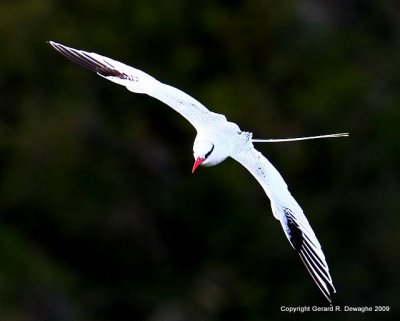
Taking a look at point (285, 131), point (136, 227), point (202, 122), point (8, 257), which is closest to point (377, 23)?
point (285, 131)

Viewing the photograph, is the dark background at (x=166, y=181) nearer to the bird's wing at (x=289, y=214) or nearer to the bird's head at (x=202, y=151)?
the bird's wing at (x=289, y=214)

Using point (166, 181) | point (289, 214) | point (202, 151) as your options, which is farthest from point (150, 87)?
point (166, 181)

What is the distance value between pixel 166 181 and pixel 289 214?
26.6 feet

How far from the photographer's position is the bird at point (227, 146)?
916 centimetres

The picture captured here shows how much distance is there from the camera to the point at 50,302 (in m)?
15.9

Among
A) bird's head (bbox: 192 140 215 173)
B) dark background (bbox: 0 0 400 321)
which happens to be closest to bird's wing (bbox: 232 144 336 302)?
bird's head (bbox: 192 140 215 173)

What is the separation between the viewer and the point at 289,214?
31.6ft

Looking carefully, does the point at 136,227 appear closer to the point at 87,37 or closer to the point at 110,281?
the point at 110,281

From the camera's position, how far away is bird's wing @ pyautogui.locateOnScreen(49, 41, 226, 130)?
30.2 feet

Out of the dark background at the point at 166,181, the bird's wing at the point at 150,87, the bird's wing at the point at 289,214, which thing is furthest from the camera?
the dark background at the point at 166,181

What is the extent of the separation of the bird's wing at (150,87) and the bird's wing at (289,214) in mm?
357

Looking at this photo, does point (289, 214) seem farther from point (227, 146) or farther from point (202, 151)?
point (202, 151)

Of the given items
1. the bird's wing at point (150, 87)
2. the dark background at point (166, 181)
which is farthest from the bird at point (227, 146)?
the dark background at point (166, 181)

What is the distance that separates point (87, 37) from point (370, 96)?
3761 mm
